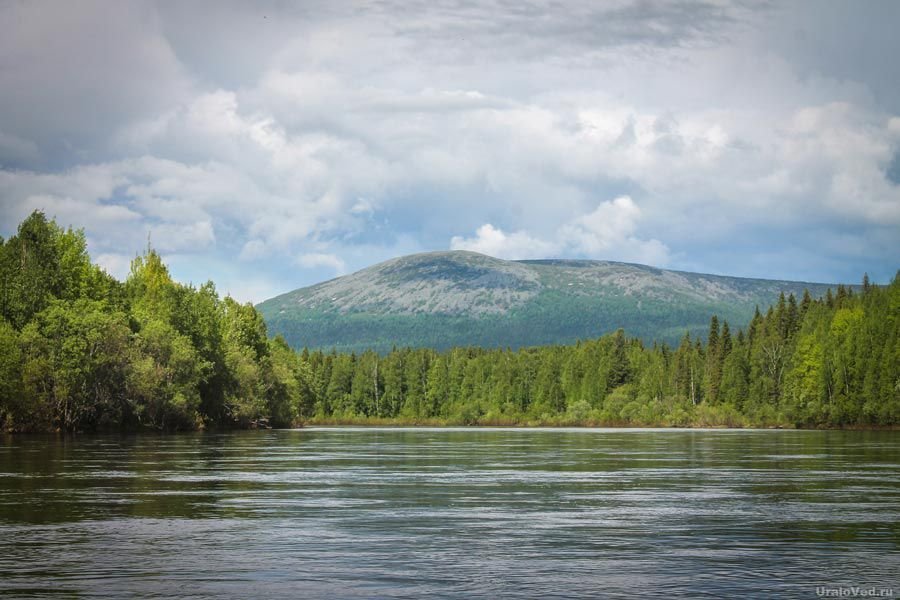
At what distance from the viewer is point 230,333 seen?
153000mm

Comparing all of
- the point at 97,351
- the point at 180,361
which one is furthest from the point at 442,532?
the point at 180,361

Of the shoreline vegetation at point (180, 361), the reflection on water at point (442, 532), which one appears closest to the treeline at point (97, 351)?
the shoreline vegetation at point (180, 361)

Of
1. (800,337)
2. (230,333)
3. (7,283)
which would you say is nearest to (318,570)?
(7,283)

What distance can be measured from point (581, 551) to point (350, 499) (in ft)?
44.7

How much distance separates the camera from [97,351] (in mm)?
102125

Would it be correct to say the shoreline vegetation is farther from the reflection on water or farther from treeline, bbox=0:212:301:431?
the reflection on water

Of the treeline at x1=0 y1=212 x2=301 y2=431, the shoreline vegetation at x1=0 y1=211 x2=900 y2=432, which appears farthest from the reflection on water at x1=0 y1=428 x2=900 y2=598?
the shoreline vegetation at x1=0 y1=211 x2=900 y2=432

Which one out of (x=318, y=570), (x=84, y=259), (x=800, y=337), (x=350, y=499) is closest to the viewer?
(x=318, y=570)

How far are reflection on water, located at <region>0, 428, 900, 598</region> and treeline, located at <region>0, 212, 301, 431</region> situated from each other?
51.5 meters

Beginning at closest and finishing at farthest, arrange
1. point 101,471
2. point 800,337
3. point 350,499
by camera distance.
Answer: point 350,499, point 101,471, point 800,337

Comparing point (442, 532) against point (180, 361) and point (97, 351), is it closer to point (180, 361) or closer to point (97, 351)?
point (97, 351)

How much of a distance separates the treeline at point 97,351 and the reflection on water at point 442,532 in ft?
169

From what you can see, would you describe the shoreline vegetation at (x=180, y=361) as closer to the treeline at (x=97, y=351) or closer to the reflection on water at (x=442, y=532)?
the treeline at (x=97, y=351)

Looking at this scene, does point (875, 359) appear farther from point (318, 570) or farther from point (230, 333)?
point (318, 570)
